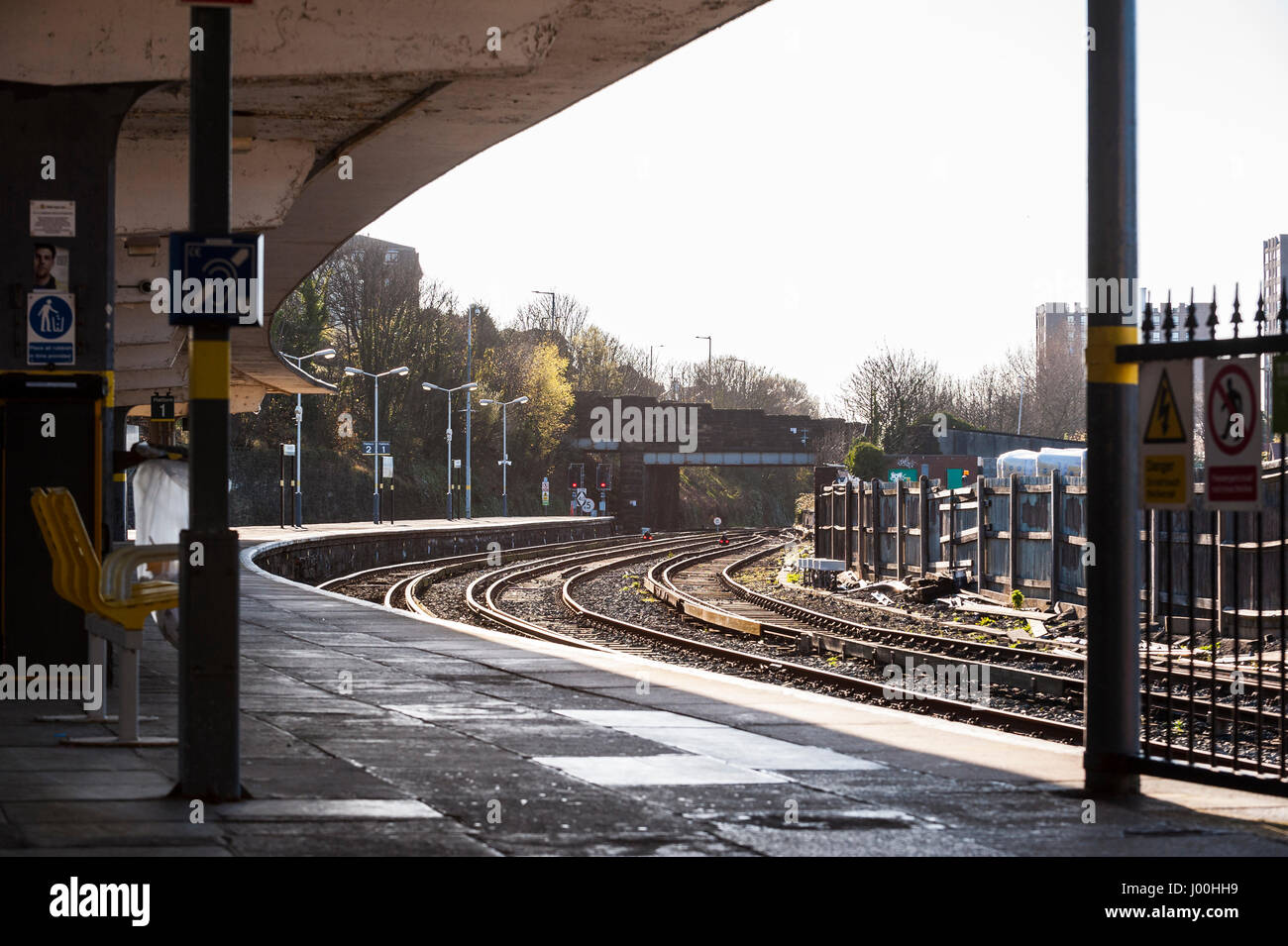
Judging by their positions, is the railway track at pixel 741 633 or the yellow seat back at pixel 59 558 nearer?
the yellow seat back at pixel 59 558

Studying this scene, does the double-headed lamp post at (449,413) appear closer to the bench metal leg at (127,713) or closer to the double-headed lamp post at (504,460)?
the double-headed lamp post at (504,460)

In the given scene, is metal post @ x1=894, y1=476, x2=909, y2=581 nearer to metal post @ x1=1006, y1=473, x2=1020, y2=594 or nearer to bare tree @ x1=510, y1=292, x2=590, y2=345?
metal post @ x1=1006, y1=473, x2=1020, y2=594

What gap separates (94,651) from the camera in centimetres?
876

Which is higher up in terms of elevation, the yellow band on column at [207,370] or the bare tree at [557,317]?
the bare tree at [557,317]

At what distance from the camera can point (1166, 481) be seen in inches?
274

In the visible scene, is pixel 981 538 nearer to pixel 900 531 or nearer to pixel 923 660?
pixel 900 531

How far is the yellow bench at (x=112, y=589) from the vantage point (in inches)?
297

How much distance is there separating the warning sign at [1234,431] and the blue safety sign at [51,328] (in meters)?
7.40

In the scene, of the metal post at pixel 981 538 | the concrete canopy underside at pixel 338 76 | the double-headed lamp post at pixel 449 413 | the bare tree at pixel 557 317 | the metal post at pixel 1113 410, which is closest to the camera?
the metal post at pixel 1113 410

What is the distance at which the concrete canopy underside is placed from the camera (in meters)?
10.1

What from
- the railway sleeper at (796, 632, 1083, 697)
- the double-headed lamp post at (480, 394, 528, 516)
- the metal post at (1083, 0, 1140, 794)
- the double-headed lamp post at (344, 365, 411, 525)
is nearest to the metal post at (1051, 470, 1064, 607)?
the railway sleeper at (796, 632, 1083, 697)

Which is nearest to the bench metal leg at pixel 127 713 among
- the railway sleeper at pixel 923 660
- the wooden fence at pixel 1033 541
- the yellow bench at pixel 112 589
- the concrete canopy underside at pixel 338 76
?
the yellow bench at pixel 112 589
